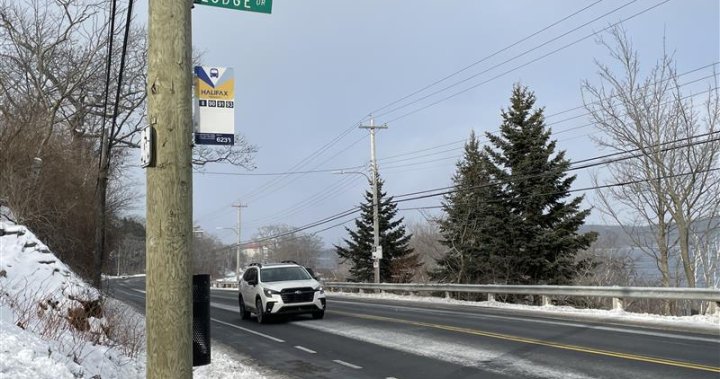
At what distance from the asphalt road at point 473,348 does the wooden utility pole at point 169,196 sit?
19.7ft

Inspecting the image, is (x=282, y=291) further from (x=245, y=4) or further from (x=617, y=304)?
(x=245, y=4)

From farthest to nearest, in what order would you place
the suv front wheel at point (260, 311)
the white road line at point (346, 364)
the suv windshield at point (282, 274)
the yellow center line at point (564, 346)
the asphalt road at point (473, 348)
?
1. the suv windshield at point (282, 274)
2. the suv front wheel at point (260, 311)
3. the white road line at point (346, 364)
4. the asphalt road at point (473, 348)
5. the yellow center line at point (564, 346)

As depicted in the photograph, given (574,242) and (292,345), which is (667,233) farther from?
(292,345)

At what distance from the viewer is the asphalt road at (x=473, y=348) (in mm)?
8992

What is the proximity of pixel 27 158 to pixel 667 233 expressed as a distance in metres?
25.6

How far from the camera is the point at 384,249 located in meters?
49.4

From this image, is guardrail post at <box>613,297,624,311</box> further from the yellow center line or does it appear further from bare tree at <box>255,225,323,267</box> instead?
bare tree at <box>255,225,323,267</box>

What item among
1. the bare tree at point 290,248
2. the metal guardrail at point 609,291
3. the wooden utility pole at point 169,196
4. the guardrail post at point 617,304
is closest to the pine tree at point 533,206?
the metal guardrail at point 609,291

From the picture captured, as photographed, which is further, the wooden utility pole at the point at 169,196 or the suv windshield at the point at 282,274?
the suv windshield at the point at 282,274

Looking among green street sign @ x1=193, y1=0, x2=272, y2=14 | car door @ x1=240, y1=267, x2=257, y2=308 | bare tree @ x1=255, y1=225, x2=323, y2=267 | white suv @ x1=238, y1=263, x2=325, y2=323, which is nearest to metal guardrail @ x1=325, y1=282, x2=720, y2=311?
white suv @ x1=238, y1=263, x2=325, y2=323

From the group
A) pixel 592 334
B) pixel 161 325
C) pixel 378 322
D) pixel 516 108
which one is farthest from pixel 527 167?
pixel 161 325

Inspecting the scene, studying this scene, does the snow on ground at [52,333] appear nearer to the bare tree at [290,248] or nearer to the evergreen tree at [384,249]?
the evergreen tree at [384,249]

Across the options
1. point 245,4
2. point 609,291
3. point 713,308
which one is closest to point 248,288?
point 609,291

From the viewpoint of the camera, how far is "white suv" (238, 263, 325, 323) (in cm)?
1783
